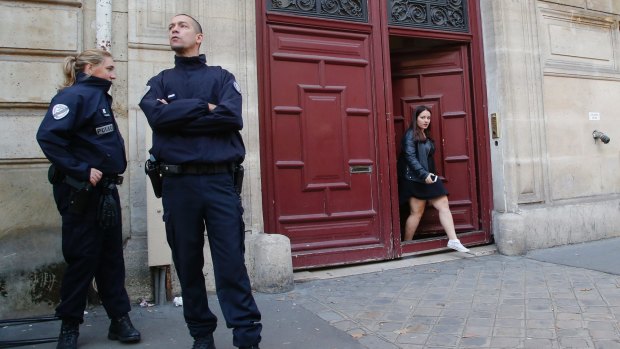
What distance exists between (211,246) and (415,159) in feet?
12.2

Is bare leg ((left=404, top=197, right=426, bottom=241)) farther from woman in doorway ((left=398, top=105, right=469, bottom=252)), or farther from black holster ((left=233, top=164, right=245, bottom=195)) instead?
black holster ((left=233, top=164, right=245, bottom=195))

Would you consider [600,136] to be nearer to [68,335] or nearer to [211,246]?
[211,246]

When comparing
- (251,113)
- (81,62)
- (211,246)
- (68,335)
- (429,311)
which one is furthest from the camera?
(251,113)

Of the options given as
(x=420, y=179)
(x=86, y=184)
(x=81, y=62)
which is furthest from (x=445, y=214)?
(x=81, y=62)

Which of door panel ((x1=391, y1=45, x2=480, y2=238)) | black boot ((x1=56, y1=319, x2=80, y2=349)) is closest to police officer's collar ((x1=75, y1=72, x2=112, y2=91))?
black boot ((x1=56, y1=319, x2=80, y2=349))

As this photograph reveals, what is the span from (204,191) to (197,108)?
18.2 inches

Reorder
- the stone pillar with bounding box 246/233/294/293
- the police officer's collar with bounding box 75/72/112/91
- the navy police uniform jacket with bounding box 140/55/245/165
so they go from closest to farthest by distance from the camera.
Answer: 1. the navy police uniform jacket with bounding box 140/55/245/165
2. the police officer's collar with bounding box 75/72/112/91
3. the stone pillar with bounding box 246/233/294/293

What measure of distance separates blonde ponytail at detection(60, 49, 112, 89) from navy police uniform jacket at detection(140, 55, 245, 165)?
61 cm

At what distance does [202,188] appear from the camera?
2725 mm

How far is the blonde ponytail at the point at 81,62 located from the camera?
10.6 feet

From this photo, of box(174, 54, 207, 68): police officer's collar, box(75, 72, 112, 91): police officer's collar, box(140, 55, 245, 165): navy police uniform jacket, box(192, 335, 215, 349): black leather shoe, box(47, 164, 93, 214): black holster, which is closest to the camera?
box(140, 55, 245, 165): navy police uniform jacket

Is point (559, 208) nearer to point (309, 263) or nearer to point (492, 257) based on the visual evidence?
point (492, 257)

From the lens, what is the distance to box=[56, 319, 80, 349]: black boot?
3088mm

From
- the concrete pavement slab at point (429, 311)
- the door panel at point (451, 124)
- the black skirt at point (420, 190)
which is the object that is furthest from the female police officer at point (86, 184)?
the door panel at point (451, 124)
